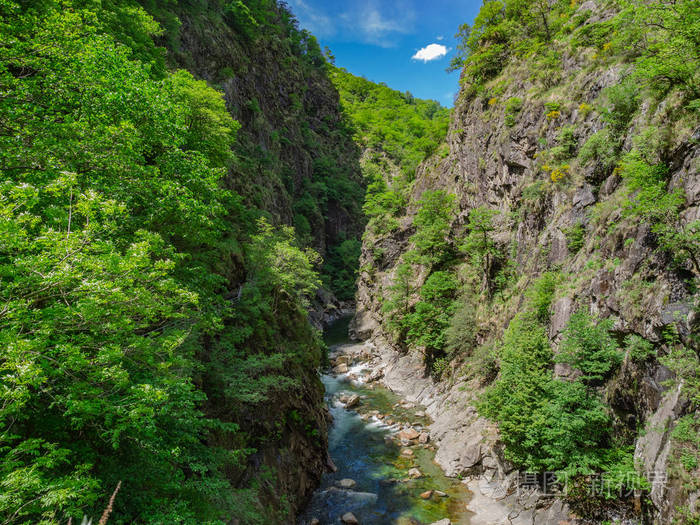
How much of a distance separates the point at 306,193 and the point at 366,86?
62.7 m

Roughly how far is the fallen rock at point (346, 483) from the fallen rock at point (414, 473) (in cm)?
263

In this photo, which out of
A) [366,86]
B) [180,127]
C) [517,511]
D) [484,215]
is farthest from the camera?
[366,86]

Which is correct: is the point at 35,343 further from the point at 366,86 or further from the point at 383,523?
the point at 366,86

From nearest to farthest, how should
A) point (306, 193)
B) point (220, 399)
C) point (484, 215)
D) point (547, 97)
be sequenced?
point (220, 399), point (547, 97), point (484, 215), point (306, 193)

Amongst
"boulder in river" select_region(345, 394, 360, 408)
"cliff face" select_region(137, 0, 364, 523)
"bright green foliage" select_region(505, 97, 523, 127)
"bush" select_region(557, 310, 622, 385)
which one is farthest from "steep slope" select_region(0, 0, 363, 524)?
"bright green foliage" select_region(505, 97, 523, 127)

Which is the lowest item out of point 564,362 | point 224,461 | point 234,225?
point 224,461

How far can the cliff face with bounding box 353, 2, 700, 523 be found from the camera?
29.6ft

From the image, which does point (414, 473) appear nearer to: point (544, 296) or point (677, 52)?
point (544, 296)

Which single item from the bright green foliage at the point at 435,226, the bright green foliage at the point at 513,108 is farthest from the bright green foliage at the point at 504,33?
the bright green foliage at the point at 435,226

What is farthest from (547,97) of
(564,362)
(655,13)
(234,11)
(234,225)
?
(234,11)

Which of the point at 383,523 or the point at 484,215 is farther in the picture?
the point at 484,215

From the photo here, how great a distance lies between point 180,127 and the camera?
10.1 metres

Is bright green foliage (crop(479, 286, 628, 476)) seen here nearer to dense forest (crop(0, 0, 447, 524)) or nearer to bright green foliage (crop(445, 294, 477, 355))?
bright green foliage (crop(445, 294, 477, 355))

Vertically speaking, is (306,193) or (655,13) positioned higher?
(306,193)
